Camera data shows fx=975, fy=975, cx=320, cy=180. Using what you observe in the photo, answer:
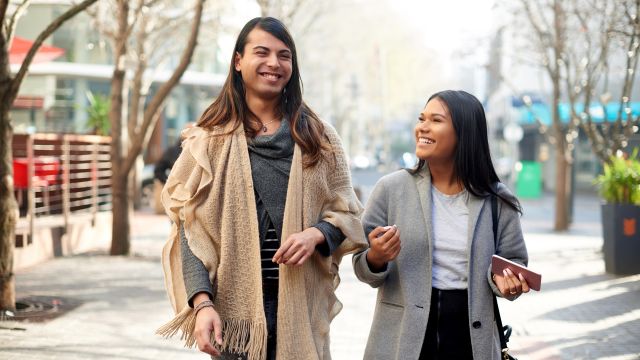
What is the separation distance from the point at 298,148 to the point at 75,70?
4507cm

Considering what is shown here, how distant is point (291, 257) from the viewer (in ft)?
10.6

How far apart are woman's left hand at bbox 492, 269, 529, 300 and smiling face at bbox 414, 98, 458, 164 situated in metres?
0.53

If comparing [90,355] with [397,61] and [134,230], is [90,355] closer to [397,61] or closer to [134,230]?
[134,230]

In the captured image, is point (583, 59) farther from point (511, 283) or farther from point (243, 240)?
point (243, 240)

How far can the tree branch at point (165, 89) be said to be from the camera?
44.0ft

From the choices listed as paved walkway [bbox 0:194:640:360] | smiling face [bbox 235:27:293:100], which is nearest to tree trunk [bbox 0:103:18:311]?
paved walkway [bbox 0:194:640:360]

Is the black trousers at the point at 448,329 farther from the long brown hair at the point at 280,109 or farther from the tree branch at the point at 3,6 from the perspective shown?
the tree branch at the point at 3,6

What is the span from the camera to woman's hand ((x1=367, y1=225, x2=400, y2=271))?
3408mm

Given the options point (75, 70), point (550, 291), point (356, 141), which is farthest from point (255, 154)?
point (356, 141)

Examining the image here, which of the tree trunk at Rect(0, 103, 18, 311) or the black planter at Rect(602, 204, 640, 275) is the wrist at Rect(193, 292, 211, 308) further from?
the black planter at Rect(602, 204, 640, 275)

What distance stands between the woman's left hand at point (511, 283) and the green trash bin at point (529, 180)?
112ft

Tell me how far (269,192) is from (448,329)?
0.84 m

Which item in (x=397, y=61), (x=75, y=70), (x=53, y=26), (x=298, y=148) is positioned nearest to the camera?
(x=298, y=148)

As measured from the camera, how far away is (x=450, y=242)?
12.0ft
